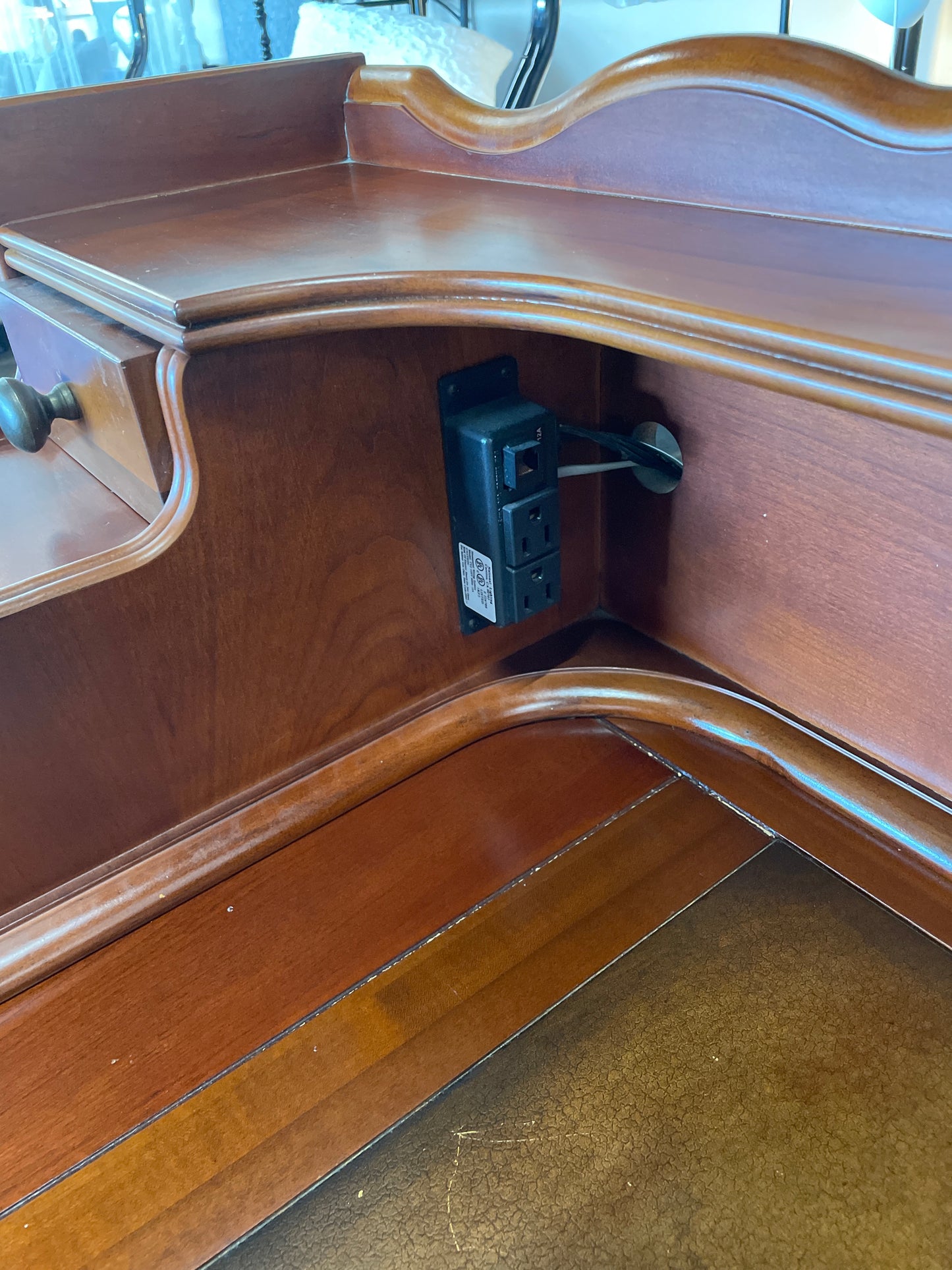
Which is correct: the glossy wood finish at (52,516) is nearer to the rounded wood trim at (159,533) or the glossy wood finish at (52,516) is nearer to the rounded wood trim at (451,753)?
the rounded wood trim at (159,533)

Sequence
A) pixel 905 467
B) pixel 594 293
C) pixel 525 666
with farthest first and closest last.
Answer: pixel 525 666, pixel 905 467, pixel 594 293

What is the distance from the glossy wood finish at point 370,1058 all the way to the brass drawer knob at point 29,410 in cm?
34

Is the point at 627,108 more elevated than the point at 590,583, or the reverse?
the point at 627,108

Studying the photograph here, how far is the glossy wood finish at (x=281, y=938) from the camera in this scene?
498 millimetres

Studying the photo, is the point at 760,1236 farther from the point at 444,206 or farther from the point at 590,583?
the point at 444,206

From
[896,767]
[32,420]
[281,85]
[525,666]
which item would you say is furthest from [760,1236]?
[281,85]

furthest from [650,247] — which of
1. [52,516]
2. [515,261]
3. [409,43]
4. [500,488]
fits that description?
[409,43]

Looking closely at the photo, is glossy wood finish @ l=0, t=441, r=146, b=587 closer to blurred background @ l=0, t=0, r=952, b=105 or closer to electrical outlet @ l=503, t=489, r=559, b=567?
electrical outlet @ l=503, t=489, r=559, b=567

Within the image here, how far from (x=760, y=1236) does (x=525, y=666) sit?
424 millimetres

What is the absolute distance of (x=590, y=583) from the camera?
2.62 feet

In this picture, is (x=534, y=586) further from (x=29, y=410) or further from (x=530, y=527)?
(x=29, y=410)

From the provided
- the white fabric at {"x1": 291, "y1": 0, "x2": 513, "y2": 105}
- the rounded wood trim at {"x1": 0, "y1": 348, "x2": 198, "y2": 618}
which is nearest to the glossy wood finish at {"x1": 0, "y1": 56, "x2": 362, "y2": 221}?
the rounded wood trim at {"x1": 0, "y1": 348, "x2": 198, "y2": 618}

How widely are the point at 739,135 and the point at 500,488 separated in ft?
0.84

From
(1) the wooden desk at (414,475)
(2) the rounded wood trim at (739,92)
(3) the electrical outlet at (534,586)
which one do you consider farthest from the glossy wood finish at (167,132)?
(3) the electrical outlet at (534,586)
